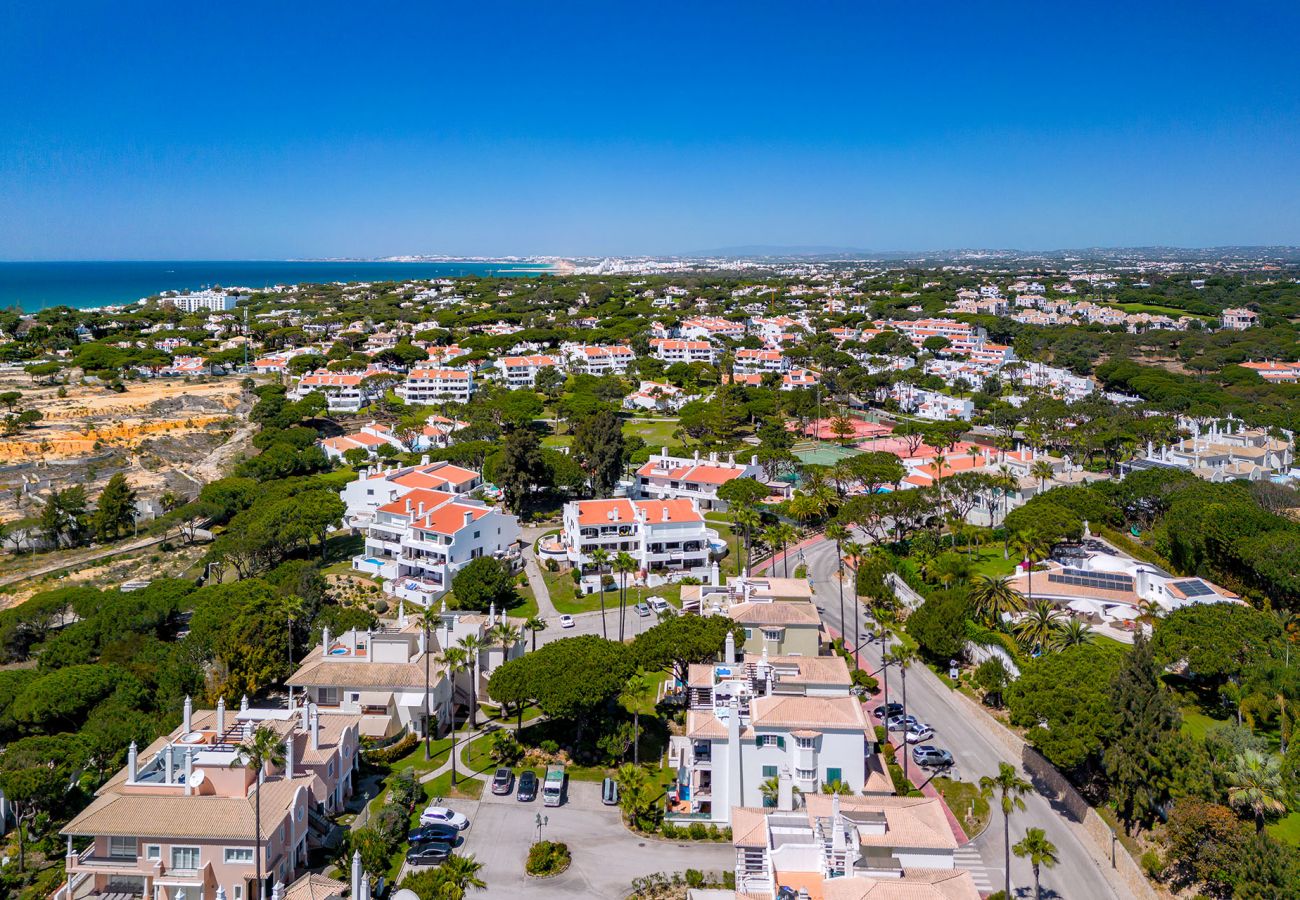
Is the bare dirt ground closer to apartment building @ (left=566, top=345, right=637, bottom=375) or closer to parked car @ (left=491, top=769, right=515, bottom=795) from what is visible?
apartment building @ (left=566, top=345, right=637, bottom=375)

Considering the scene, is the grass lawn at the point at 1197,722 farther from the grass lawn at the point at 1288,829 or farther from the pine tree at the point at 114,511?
the pine tree at the point at 114,511

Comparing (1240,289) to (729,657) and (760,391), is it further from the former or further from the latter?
(729,657)

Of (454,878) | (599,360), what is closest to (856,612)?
(454,878)

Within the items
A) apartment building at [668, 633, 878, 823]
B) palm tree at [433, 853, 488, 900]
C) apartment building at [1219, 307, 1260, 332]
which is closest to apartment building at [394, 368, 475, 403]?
apartment building at [668, 633, 878, 823]

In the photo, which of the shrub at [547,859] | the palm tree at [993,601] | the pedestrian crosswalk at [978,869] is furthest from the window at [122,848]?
the palm tree at [993,601]

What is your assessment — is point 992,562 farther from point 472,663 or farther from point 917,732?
point 472,663

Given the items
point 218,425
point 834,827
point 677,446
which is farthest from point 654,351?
point 834,827

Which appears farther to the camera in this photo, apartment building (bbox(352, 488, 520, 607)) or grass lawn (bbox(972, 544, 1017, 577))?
grass lawn (bbox(972, 544, 1017, 577))
